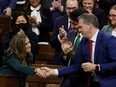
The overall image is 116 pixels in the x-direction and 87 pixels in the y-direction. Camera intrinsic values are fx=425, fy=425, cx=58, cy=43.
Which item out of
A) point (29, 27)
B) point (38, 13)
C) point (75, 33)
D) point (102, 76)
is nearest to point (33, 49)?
point (29, 27)

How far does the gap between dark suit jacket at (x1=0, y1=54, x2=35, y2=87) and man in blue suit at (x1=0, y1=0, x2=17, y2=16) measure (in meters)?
2.25

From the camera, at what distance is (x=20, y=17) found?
586 cm

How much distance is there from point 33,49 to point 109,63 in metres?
1.83

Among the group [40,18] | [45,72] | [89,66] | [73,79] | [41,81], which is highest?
[40,18]

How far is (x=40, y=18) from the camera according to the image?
6.35m

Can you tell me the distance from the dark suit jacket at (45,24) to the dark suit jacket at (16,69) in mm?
1772

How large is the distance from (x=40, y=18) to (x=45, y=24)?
0.18 meters

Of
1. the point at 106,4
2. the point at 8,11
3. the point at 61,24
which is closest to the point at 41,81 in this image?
the point at 61,24

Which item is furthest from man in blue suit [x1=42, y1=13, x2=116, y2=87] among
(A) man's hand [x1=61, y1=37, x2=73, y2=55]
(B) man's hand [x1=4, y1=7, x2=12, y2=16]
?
(B) man's hand [x1=4, y1=7, x2=12, y2=16]

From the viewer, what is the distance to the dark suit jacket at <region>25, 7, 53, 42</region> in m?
6.23

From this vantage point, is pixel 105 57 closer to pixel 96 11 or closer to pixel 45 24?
pixel 96 11

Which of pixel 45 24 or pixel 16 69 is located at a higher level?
pixel 45 24

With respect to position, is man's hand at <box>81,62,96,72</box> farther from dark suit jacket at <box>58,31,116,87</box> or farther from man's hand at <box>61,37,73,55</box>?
man's hand at <box>61,37,73,55</box>

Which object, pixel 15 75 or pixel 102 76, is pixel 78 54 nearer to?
pixel 102 76
